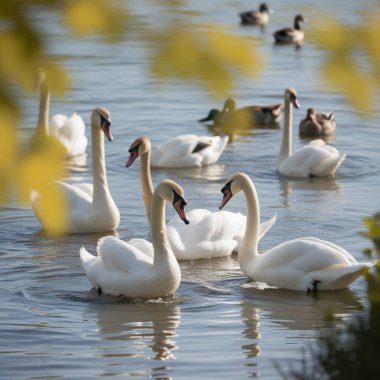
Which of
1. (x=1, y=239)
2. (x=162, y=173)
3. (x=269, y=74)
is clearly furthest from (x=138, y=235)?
(x=269, y=74)

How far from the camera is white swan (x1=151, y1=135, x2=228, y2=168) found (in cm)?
1648

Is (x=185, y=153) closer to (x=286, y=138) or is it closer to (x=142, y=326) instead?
(x=286, y=138)

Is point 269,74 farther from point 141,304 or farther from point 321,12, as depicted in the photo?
point 321,12

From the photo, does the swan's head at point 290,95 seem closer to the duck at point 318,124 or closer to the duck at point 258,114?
the duck at point 318,124

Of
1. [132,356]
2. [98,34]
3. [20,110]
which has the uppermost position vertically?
[98,34]

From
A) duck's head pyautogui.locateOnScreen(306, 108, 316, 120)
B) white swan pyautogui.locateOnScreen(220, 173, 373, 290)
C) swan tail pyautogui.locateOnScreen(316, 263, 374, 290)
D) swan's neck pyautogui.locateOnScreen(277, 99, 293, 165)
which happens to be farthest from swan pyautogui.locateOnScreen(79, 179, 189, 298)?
duck's head pyautogui.locateOnScreen(306, 108, 316, 120)

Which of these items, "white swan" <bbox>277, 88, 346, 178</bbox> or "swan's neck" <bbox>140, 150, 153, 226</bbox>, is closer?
"swan's neck" <bbox>140, 150, 153, 226</bbox>

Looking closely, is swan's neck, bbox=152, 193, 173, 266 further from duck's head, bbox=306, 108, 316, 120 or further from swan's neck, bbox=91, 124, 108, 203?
duck's head, bbox=306, 108, 316, 120

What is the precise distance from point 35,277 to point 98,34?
25.9 feet

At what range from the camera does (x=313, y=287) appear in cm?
1027

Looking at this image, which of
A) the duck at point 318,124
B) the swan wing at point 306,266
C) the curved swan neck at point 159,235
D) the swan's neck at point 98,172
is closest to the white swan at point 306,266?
the swan wing at point 306,266

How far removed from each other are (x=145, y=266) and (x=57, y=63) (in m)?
6.94

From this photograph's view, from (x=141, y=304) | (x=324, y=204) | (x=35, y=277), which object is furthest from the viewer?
(x=324, y=204)

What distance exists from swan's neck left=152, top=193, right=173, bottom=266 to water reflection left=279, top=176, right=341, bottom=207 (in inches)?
182
